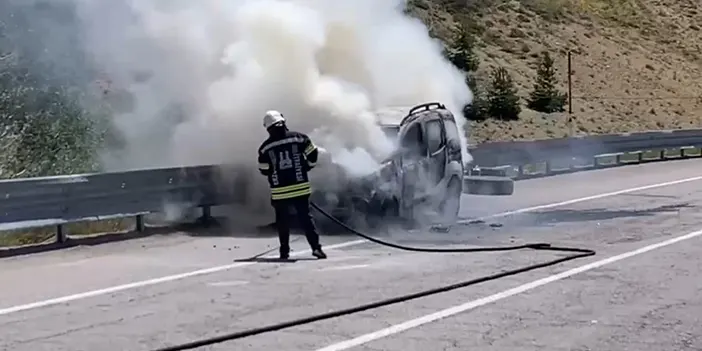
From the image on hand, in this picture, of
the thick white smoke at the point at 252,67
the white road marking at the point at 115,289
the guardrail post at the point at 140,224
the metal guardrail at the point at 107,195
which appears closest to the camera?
the white road marking at the point at 115,289

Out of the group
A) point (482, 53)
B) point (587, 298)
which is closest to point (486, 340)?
point (587, 298)

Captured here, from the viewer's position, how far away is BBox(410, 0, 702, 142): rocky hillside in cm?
4450

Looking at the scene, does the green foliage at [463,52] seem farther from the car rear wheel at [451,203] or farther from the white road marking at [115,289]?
the white road marking at [115,289]

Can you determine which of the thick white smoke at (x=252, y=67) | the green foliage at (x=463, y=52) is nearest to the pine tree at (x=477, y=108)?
the green foliage at (x=463, y=52)

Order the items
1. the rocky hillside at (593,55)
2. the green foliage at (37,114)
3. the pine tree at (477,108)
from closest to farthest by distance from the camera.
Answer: the green foliage at (37,114) < the pine tree at (477,108) < the rocky hillside at (593,55)

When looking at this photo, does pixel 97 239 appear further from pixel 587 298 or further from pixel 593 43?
pixel 593 43

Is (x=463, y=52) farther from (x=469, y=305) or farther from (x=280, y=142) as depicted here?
(x=469, y=305)

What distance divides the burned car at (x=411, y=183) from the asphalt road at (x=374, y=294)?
1.75ft

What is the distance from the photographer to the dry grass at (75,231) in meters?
15.5

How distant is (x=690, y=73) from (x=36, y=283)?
48.8 meters

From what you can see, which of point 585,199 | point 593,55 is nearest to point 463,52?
point 593,55

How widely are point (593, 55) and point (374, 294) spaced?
43.5 meters

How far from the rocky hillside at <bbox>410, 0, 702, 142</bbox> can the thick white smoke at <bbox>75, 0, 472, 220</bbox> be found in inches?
784

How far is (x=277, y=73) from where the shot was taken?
16766 mm
